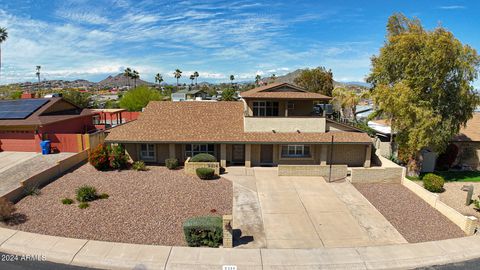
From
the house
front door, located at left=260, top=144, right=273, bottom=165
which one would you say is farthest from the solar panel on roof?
front door, located at left=260, top=144, right=273, bottom=165

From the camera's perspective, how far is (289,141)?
21953 millimetres

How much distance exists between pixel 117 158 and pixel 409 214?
1946 centimetres

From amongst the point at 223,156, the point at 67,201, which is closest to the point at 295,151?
the point at 223,156

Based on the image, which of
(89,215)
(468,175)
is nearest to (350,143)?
(468,175)

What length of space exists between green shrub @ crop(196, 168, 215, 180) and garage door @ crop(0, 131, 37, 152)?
14484 mm

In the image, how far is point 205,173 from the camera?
19.9m

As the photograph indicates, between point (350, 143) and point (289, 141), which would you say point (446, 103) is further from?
point (289, 141)

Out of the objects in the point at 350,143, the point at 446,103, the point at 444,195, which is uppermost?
the point at 446,103

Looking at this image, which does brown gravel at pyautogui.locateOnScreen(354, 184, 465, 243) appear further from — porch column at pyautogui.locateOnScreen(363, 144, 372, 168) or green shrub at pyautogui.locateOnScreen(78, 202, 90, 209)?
green shrub at pyautogui.locateOnScreen(78, 202, 90, 209)

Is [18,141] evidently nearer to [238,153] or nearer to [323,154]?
[238,153]

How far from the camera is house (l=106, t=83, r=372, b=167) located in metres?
22.3

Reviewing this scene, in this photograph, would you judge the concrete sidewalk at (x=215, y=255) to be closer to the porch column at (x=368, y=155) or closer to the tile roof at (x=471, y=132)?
the porch column at (x=368, y=155)

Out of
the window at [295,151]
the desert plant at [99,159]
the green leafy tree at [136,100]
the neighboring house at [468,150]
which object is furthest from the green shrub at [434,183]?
the green leafy tree at [136,100]

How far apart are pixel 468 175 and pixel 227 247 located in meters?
22.6
